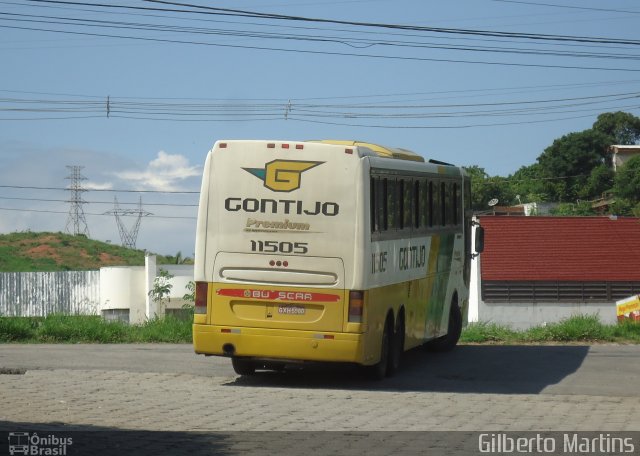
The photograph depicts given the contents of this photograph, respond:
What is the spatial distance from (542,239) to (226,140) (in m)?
50.6

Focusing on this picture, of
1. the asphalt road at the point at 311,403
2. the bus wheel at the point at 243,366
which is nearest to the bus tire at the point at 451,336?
the asphalt road at the point at 311,403

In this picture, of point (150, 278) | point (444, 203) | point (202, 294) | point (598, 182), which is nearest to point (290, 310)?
point (202, 294)

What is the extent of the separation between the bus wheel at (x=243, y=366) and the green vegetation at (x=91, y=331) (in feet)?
23.4

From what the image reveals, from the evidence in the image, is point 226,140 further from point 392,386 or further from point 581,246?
point 581,246

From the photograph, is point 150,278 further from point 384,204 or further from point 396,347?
point 384,204

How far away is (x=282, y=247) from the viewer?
54.3 feet

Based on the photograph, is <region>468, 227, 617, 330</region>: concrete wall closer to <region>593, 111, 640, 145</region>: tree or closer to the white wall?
the white wall

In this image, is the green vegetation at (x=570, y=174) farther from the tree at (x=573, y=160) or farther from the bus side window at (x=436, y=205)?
the bus side window at (x=436, y=205)

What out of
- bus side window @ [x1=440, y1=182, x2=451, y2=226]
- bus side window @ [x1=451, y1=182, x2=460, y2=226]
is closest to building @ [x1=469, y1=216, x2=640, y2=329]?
bus side window @ [x1=451, y1=182, x2=460, y2=226]

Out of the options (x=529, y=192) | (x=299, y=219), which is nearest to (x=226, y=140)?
(x=299, y=219)

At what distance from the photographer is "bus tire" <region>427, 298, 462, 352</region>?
22.9m

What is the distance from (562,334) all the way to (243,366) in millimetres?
9387

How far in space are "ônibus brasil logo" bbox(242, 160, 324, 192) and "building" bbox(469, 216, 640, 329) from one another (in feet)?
151

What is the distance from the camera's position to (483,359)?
21.2 metres
